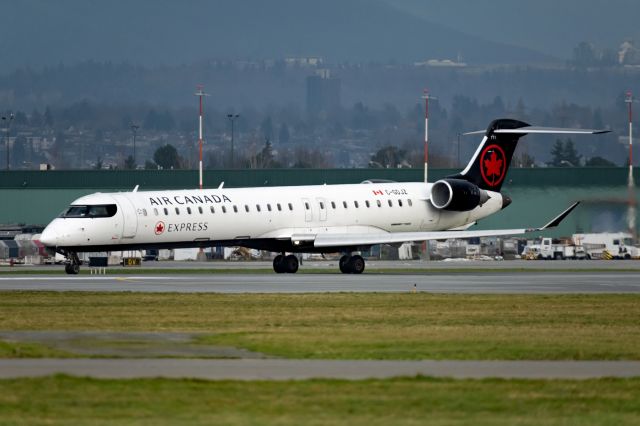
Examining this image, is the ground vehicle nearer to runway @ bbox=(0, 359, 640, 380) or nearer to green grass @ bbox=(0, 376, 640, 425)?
runway @ bbox=(0, 359, 640, 380)

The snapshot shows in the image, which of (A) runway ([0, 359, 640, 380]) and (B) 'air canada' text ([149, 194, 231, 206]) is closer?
(A) runway ([0, 359, 640, 380])

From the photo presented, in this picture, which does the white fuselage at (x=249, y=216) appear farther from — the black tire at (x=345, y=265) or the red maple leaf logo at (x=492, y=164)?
the black tire at (x=345, y=265)

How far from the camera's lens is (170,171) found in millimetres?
101062

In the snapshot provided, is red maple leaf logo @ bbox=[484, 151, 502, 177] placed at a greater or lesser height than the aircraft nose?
greater

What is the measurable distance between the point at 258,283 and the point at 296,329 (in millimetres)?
18601

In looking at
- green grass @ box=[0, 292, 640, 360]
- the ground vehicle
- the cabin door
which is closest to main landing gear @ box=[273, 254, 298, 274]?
the cabin door

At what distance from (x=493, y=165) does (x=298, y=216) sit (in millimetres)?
10557

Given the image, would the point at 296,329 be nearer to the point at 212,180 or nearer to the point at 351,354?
the point at 351,354

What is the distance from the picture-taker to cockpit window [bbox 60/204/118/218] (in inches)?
2124

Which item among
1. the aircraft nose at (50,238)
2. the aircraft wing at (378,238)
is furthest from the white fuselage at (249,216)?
the aircraft wing at (378,238)

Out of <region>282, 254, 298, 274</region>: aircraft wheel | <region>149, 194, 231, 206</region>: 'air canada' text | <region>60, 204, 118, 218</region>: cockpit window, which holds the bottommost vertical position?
<region>282, 254, 298, 274</region>: aircraft wheel

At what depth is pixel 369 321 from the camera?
31875 millimetres

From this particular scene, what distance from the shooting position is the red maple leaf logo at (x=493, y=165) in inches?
2530

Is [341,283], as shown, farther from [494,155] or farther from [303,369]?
[303,369]
